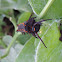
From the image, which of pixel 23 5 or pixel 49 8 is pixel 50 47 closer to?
pixel 49 8

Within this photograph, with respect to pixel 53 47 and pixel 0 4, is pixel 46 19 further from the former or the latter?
pixel 0 4

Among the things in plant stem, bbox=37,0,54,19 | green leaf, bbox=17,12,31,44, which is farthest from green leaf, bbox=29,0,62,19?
green leaf, bbox=17,12,31,44

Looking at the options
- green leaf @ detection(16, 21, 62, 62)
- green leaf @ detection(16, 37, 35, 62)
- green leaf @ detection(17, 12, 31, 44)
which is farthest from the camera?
green leaf @ detection(17, 12, 31, 44)

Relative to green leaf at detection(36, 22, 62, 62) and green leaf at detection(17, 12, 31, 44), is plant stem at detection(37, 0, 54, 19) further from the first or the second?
green leaf at detection(17, 12, 31, 44)

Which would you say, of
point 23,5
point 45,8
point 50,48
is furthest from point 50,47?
point 23,5

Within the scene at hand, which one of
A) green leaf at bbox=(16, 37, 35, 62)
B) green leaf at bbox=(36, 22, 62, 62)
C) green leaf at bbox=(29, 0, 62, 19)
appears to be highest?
green leaf at bbox=(29, 0, 62, 19)

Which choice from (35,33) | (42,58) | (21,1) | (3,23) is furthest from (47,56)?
(3,23)

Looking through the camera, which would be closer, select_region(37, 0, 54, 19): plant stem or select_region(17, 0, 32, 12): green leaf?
select_region(37, 0, 54, 19): plant stem

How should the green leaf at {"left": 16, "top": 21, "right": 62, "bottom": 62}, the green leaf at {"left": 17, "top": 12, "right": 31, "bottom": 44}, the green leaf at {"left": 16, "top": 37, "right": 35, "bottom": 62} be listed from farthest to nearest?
the green leaf at {"left": 17, "top": 12, "right": 31, "bottom": 44} → the green leaf at {"left": 16, "top": 37, "right": 35, "bottom": 62} → the green leaf at {"left": 16, "top": 21, "right": 62, "bottom": 62}

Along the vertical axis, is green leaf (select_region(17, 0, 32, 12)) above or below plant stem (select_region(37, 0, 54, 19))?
above
